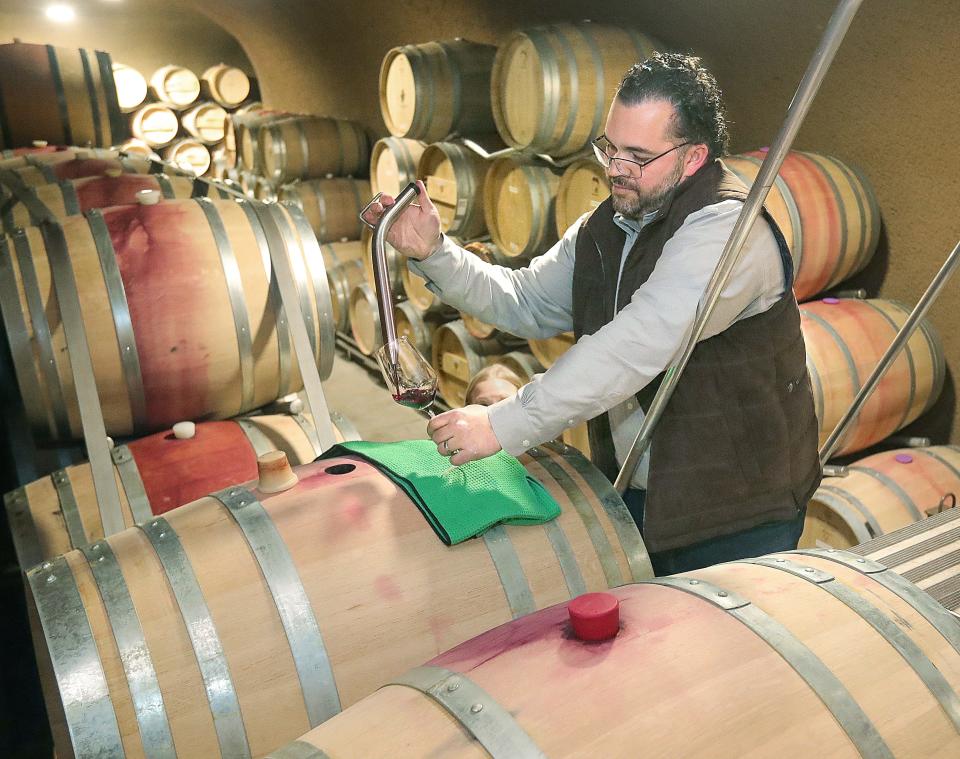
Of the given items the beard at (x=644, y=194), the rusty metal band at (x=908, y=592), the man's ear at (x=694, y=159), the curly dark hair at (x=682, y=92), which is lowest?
the rusty metal band at (x=908, y=592)

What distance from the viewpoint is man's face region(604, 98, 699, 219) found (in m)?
1.70

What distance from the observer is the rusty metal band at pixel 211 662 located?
1.30 m

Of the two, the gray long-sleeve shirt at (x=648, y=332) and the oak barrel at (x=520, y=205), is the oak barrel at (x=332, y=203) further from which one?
the gray long-sleeve shirt at (x=648, y=332)

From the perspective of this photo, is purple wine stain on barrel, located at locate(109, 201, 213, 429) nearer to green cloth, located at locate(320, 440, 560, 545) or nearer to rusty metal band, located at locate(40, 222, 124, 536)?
rusty metal band, located at locate(40, 222, 124, 536)

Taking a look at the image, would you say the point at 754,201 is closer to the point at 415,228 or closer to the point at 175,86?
the point at 415,228

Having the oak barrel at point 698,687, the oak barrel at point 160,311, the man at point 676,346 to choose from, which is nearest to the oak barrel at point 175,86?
the oak barrel at point 160,311

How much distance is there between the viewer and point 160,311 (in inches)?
91.4

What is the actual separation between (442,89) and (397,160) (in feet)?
2.54

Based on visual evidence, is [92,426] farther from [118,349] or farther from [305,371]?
[305,371]

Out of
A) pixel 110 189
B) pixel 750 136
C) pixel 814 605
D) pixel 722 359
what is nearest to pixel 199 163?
pixel 110 189

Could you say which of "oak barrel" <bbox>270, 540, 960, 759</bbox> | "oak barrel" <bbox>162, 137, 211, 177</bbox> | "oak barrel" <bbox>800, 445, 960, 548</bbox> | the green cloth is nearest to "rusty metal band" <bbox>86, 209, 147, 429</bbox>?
the green cloth

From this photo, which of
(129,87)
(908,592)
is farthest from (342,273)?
(129,87)

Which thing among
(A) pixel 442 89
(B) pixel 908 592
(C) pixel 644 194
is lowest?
(B) pixel 908 592

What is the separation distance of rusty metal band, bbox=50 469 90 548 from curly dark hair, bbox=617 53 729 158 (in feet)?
5.56
